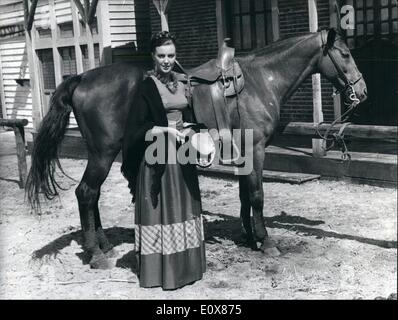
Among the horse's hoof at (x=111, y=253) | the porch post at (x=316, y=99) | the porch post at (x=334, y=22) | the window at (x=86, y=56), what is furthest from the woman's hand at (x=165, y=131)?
the window at (x=86, y=56)

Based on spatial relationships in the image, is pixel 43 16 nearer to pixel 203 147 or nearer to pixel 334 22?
pixel 334 22

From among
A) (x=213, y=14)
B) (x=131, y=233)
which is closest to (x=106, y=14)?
(x=213, y=14)

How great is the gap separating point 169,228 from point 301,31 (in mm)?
6832

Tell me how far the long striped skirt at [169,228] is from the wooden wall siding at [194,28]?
8.13 m

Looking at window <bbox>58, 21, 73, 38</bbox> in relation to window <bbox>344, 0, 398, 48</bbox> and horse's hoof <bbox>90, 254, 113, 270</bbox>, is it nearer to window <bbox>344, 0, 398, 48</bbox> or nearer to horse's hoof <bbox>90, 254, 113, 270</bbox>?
window <bbox>344, 0, 398, 48</bbox>

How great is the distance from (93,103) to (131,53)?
7.55 metres

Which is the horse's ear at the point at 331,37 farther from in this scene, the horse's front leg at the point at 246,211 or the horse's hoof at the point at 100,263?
the horse's hoof at the point at 100,263

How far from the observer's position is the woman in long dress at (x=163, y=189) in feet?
13.6

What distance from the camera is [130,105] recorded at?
5.38 m

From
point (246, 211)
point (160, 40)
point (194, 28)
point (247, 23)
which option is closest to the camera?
point (160, 40)

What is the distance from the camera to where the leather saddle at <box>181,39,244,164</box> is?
5.03m

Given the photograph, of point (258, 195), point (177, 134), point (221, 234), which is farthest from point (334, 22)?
point (177, 134)
